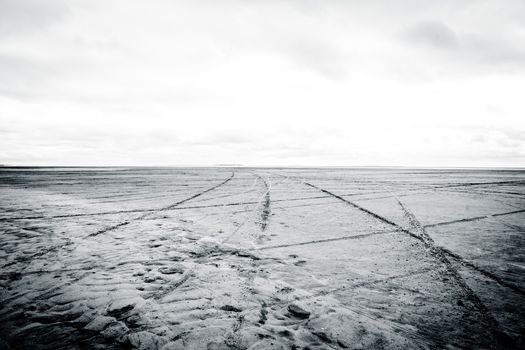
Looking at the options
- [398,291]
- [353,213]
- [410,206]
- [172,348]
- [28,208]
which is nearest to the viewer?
[172,348]

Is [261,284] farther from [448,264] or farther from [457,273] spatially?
[448,264]

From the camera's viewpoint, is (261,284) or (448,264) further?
(448,264)

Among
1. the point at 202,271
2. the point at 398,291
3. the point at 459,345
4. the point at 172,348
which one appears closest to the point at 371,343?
the point at 459,345

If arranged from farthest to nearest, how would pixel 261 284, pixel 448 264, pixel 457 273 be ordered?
pixel 448 264, pixel 457 273, pixel 261 284

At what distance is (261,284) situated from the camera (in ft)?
10.5

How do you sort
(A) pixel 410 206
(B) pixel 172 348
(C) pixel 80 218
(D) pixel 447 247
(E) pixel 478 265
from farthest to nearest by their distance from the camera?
(A) pixel 410 206 → (C) pixel 80 218 → (D) pixel 447 247 → (E) pixel 478 265 → (B) pixel 172 348

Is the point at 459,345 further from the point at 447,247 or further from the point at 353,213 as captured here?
the point at 353,213

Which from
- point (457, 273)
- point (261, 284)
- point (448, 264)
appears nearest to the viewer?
point (261, 284)

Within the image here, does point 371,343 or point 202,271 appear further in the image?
point 202,271

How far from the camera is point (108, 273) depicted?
11.5 ft

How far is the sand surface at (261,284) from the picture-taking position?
2.32m

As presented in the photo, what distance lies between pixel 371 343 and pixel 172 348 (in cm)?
156

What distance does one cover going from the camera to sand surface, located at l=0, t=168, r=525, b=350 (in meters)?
2.32

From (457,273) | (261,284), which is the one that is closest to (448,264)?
(457,273)
